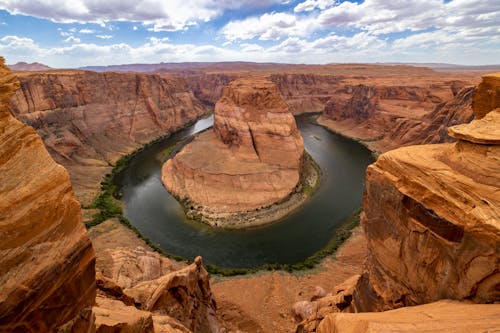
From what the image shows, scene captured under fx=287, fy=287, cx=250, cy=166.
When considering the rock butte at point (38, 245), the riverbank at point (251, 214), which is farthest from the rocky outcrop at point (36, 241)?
the riverbank at point (251, 214)

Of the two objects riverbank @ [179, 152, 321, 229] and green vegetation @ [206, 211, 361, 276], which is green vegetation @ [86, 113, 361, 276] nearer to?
green vegetation @ [206, 211, 361, 276]

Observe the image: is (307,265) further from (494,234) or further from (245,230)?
(494,234)

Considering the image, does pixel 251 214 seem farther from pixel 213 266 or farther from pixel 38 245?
pixel 38 245

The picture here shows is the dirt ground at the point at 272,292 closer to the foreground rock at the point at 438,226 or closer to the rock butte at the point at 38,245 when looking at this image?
the foreground rock at the point at 438,226

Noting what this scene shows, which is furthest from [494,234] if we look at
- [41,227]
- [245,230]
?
[245,230]

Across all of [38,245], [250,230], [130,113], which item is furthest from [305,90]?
[38,245]

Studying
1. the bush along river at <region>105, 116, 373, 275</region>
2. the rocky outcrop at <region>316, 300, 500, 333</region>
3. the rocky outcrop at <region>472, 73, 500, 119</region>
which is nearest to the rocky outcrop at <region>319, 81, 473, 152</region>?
the bush along river at <region>105, 116, 373, 275</region>

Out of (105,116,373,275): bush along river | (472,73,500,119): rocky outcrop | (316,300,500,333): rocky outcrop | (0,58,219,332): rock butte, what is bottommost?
(105,116,373,275): bush along river
